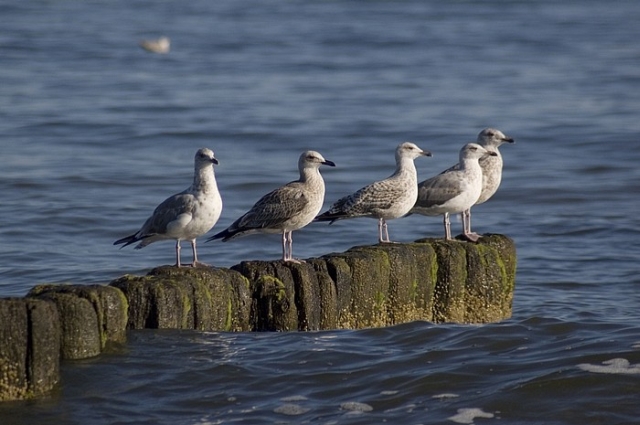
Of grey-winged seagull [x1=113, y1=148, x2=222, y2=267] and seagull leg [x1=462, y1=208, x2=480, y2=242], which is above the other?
grey-winged seagull [x1=113, y1=148, x2=222, y2=267]

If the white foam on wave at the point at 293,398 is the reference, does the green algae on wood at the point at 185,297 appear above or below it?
above

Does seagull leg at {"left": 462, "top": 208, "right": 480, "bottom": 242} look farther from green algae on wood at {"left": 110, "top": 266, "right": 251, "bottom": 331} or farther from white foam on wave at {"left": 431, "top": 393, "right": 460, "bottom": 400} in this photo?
green algae on wood at {"left": 110, "top": 266, "right": 251, "bottom": 331}

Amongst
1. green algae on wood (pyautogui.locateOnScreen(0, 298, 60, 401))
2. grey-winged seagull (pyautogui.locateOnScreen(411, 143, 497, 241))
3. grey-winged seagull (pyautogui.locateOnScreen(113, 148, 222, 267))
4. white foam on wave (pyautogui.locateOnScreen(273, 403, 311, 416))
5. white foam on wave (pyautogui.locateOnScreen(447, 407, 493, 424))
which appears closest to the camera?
green algae on wood (pyautogui.locateOnScreen(0, 298, 60, 401))

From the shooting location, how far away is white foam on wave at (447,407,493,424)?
7.40m

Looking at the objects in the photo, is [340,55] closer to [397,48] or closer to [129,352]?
[397,48]

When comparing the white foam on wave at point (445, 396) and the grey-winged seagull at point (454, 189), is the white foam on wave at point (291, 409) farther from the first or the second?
the grey-winged seagull at point (454, 189)

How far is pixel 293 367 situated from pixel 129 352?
107 cm

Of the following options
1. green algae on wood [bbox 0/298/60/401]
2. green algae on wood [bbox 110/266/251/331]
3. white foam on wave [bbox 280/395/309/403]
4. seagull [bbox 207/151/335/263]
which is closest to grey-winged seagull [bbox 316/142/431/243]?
seagull [bbox 207/151/335/263]

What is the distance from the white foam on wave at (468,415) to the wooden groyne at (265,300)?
1.39 meters

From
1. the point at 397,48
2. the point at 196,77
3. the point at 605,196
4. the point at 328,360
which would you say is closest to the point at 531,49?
the point at 397,48

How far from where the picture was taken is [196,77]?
29312mm

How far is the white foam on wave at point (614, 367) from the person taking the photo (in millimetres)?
8078

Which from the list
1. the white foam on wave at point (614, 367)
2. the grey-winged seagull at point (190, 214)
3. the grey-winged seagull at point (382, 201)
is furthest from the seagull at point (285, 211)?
the white foam on wave at point (614, 367)

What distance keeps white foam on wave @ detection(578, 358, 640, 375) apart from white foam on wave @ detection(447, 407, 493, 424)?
3.25 ft
